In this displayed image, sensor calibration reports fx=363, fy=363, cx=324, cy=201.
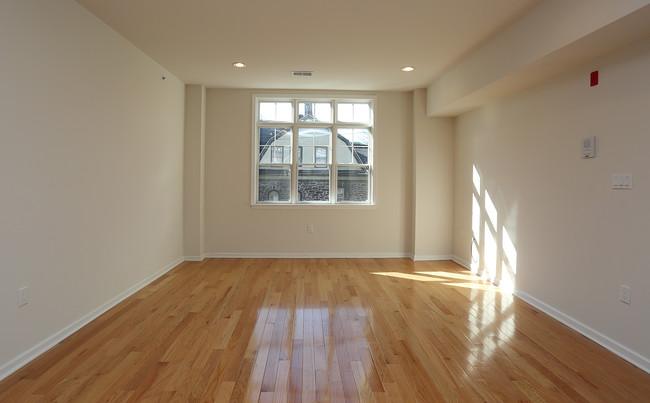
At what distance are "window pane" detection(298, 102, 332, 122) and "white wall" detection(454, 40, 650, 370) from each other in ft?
8.07

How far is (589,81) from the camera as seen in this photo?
9.57ft

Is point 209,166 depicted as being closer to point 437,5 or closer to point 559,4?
point 437,5

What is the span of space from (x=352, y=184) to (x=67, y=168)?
12.8 ft

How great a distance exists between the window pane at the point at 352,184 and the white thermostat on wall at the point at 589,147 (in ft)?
10.5

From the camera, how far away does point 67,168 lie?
2764 millimetres

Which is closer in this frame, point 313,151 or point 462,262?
point 462,262

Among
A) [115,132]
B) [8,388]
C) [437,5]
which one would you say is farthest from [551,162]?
[8,388]

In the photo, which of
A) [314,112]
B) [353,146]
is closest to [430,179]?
[353,146]

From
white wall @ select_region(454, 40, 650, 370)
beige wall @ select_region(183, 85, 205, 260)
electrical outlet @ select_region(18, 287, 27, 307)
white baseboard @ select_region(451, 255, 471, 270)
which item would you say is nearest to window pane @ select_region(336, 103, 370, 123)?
white wall @ select_region(454, 40, 650, 370)

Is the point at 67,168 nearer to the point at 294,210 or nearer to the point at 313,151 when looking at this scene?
the point at 294,210

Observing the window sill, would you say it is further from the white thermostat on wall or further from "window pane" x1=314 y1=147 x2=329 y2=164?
the white thermostat on wall

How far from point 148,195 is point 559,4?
4293 mm

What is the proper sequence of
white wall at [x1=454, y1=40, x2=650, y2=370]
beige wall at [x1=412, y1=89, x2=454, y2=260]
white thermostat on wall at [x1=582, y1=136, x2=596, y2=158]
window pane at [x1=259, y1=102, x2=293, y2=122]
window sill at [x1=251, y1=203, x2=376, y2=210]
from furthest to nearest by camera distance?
window pane at [x1=259, y1=102, x2=293, y2=122] < window sill at [x1=251, y1=203, x2=376, y2=210] < beige wall at [x1=412, y1=89, x2=454, y2=260] < white thermostat on wall at [x1=582, y1=136, x2=596, y2=158] < white wall at [x1=454, y1=40, x2=650, y2=370]

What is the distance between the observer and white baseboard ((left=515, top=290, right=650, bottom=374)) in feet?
7.85
